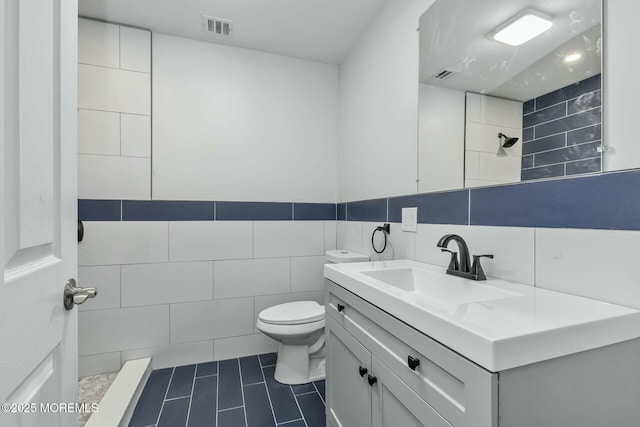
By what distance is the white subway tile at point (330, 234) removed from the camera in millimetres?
2508

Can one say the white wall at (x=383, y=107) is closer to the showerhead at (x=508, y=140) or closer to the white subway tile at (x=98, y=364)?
the showerhead at (x=508, y=140)

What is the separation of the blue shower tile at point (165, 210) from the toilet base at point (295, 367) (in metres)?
1.14

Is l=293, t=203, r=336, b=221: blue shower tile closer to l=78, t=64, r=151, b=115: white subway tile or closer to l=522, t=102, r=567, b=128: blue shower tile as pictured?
l=78, t=64, r=151, b=115: white subway tile

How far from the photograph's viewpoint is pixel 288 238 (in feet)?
7.84

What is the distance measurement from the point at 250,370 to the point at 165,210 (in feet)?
4.36

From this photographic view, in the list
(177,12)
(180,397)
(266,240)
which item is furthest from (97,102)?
(180,397)

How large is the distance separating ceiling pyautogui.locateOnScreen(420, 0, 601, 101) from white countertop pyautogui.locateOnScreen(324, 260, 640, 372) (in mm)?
662

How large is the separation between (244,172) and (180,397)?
159 cm

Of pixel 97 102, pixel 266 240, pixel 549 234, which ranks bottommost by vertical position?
pixel 266 240

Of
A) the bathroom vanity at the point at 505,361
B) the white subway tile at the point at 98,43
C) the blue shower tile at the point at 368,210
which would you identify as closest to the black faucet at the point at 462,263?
the bathroom vanity at the point at 505,361

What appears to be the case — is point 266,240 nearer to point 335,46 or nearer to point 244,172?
point 244,172

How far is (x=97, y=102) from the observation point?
196cm

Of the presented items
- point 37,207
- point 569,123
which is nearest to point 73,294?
point 37,207

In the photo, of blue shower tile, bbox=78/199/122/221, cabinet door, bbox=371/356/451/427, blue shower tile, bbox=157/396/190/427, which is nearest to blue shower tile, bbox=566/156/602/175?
cabinet door, bbox=371/356/451/427
